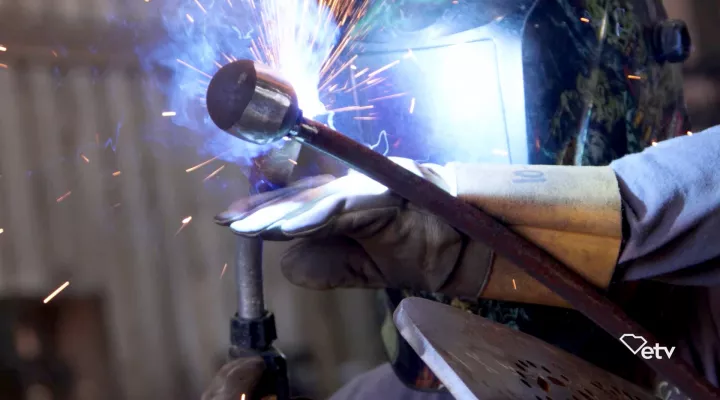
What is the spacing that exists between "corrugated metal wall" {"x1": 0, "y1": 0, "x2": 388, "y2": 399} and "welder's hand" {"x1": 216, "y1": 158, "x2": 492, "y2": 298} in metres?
0.46

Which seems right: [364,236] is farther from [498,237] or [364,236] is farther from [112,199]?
[112,199]

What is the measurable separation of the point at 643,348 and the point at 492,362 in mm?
194

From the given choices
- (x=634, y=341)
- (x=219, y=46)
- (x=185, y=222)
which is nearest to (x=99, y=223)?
(x=185, y=222)

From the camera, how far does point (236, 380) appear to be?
673 mm

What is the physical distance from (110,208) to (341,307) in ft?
1.71

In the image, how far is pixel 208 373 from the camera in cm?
113

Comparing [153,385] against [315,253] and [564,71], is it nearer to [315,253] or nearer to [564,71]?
[315,253]

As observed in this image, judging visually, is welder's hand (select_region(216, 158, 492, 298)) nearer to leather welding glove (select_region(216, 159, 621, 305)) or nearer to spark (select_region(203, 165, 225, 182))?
leather welding glove (select_region(216, 159, 621, 305))

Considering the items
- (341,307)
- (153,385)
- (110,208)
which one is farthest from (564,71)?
(153,385)

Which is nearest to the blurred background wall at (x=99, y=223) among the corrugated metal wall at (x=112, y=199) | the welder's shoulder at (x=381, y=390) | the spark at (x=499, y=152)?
the corrugated metal wall at (x=112, y=199)

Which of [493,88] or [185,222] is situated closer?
[493,88]

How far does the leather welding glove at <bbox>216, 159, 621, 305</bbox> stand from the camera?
60 cm

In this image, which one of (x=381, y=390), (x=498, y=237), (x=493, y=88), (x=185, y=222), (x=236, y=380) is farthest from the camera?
(x=185, y=222)

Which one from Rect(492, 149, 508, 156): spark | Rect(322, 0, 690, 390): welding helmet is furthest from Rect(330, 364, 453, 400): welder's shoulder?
Rect(492, 149, 508, 156): spark
